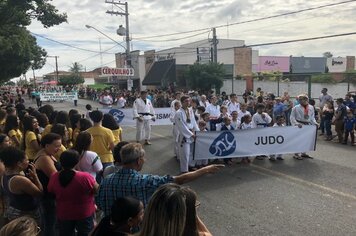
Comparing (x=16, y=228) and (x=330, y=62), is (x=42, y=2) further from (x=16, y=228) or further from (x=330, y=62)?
(x=330, y=62)

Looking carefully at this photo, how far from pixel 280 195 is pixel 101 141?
11.3 ft

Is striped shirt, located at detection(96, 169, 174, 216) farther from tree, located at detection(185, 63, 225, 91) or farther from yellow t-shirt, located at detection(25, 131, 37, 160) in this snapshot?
tree, located at detection(185, 63, 225, 91)

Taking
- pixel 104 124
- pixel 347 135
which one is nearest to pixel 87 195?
pixel 104 124

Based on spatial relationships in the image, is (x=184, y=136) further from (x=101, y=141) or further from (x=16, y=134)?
(x=16, y=134)

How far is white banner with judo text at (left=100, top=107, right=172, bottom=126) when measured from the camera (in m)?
16.3

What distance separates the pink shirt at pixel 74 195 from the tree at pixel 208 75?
1136 inches

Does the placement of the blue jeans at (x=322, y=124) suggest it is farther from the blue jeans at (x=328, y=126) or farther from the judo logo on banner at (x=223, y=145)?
the judo logo on banner at (x=223, y=145)

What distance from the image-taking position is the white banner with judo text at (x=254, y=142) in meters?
9.33

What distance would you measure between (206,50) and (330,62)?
108 feet

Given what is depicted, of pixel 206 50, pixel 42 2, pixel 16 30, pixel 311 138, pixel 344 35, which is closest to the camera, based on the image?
pixel 311 138

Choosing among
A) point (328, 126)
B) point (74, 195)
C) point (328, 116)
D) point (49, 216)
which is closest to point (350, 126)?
point (328, 126)

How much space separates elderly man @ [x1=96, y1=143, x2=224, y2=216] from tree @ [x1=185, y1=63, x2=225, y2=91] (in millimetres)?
29383

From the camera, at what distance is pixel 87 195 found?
13.2 ft

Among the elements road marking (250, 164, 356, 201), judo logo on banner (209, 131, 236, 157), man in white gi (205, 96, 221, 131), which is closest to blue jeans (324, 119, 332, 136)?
man in white gi (205, 96, 221, 131)
